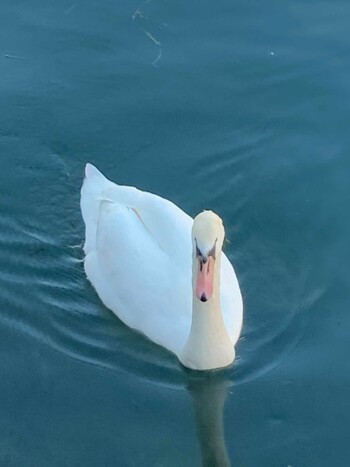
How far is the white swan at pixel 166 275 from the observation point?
8.23m

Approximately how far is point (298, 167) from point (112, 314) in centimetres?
230

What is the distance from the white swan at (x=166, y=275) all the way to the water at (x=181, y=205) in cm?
13

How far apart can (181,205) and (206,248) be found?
226 centimetres

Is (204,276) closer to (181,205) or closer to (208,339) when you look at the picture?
(208,339)

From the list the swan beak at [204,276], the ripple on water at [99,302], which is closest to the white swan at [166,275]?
the swan beak at [204,276]

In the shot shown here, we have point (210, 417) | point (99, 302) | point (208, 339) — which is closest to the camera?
point (210, 417)

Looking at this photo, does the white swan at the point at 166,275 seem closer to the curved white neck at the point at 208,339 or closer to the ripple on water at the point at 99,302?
the curved white neck at the point at 208,339

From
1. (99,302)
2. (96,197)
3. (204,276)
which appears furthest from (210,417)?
(96,197)

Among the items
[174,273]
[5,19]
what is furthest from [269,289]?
[5,19]

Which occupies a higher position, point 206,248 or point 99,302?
point 206,248

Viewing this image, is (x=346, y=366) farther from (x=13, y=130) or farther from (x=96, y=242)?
(x=13, y=130)

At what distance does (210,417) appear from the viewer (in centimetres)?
843

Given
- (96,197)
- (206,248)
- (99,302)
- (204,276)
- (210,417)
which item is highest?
(206,248)

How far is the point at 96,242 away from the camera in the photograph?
9688 millimetres
